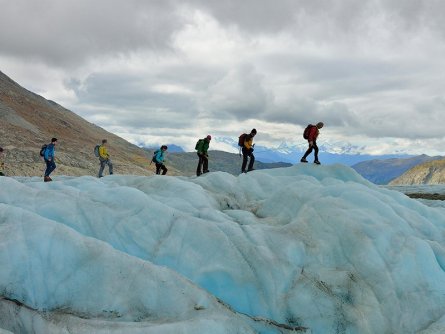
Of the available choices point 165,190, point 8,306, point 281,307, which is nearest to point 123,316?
point 8,306

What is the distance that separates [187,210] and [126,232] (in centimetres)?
Result: 304

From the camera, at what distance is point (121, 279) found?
1249 cm

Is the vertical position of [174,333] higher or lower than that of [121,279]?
lower

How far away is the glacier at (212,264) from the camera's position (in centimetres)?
1199

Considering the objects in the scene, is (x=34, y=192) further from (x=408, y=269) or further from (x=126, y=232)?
(x=408, y=269)

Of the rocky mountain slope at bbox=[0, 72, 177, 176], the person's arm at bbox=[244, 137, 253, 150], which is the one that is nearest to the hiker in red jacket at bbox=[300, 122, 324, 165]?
the person's arm at bbox=[244, 137, 253, 150]

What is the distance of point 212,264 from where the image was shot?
14453 mm

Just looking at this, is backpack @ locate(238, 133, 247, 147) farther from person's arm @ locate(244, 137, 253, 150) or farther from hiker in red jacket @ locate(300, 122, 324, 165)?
hiker in red jacket @ locate(300, 122, 324, 165)

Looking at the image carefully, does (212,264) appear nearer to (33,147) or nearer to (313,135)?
(313,135)

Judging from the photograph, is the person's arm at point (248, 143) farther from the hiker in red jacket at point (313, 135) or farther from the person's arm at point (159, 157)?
the person's arm at point (159, 157)

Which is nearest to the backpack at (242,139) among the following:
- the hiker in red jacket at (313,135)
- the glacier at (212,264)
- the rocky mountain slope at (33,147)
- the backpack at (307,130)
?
the backpack at (307,130)

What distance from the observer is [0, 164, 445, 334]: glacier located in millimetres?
11992

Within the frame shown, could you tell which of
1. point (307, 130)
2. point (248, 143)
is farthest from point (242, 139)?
point (307, 130)

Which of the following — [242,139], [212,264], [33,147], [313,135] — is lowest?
[212,264]
